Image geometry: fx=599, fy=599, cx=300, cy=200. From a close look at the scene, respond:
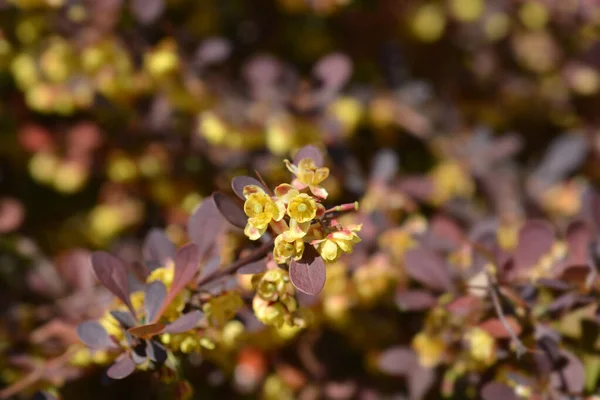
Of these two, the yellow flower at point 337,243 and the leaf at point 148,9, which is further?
the leaf at point 148,9

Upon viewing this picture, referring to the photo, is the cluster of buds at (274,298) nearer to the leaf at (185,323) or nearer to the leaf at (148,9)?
the leaf at (185,323)

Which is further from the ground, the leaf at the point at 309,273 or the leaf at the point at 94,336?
the leaf at the point at 309,273

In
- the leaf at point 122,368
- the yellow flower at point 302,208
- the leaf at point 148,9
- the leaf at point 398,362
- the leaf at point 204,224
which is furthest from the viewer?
the leaf at point 148,9

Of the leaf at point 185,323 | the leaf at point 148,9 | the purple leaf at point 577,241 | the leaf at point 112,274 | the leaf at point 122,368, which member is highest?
the leaf at point 148,9

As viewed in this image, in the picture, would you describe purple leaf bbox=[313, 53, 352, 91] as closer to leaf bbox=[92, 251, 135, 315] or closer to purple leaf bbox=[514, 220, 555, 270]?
purple leaf bbox=[514, 220, 555, 270]

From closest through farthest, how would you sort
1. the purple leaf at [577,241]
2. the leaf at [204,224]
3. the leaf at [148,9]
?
the leaf at [204,224] < the purple leaf at [577,241] < the leaf at [148,9]

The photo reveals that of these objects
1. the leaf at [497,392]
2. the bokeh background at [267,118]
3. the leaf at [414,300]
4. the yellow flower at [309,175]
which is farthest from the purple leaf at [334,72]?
the leaf at [497,392]

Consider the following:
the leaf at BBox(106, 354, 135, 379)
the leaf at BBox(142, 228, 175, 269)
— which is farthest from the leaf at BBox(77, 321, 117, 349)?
the leaf at BBox(142, 228, 175, 269)

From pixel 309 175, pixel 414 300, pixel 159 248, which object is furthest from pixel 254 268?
pixel 414 300
